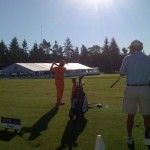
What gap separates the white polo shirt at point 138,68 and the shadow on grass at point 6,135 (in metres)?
3.19

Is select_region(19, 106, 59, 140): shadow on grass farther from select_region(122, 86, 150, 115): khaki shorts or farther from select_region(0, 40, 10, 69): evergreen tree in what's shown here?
select_region(0, 40, 10, 69): evergreen tree

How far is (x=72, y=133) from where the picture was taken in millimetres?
9578

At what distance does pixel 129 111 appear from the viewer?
8.18m

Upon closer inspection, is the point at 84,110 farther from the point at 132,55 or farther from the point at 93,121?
the point at 132,55

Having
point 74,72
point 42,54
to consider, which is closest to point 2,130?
point 74,72

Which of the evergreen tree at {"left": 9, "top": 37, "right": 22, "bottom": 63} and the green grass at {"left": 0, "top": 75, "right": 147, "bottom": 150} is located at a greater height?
the evergreen tree at {"left": 9, "top": 37, "right": 22, "bottom": 63}

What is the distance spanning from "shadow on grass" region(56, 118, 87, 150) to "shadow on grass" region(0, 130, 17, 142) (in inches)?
49.8

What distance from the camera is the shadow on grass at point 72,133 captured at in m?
8.38

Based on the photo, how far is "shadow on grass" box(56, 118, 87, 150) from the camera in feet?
27.5

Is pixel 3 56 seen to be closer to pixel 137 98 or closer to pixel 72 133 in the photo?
pixel 72 133

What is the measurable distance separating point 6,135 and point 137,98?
3449mm

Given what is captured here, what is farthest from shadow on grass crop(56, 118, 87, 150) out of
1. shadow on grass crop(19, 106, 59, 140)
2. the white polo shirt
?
the white polo shirt

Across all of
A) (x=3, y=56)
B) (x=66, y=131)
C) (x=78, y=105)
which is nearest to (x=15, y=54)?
(x=3, y=56)

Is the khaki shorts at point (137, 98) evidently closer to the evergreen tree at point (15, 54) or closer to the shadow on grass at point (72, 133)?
the shadow on grass at point (72, 133)
